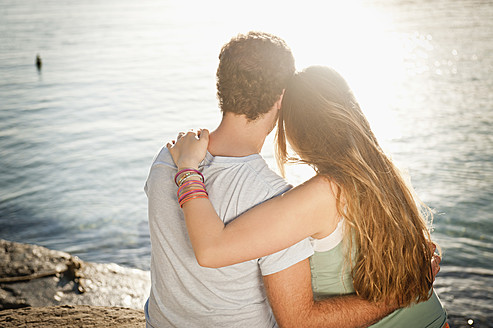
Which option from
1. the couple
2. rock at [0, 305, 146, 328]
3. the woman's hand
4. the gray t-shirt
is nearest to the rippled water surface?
the couple

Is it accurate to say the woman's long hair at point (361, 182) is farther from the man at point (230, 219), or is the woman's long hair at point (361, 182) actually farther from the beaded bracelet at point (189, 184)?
the beaded bracelet at point (189, 184)

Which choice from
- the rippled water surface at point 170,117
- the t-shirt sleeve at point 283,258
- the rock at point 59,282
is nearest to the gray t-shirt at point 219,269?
the t-shirt sleeve at point 283,258

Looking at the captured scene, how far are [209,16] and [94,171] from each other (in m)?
32.7

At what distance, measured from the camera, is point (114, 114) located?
14438 millimetres

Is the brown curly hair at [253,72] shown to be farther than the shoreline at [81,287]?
No

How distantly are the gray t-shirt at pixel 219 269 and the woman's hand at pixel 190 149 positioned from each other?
64 millimetres

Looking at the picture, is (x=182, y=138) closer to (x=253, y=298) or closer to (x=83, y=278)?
(x=253, y=298)

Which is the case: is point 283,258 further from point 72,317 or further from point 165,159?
point 72,317

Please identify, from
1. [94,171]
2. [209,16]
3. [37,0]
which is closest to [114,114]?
[94,171]

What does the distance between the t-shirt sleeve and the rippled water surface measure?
3.47 feet

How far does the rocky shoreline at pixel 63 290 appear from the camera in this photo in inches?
143

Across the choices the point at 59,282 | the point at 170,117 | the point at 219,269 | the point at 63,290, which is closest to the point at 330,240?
the point at 219,269

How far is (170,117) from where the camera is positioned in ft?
46.1

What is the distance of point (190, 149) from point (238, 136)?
250mm
